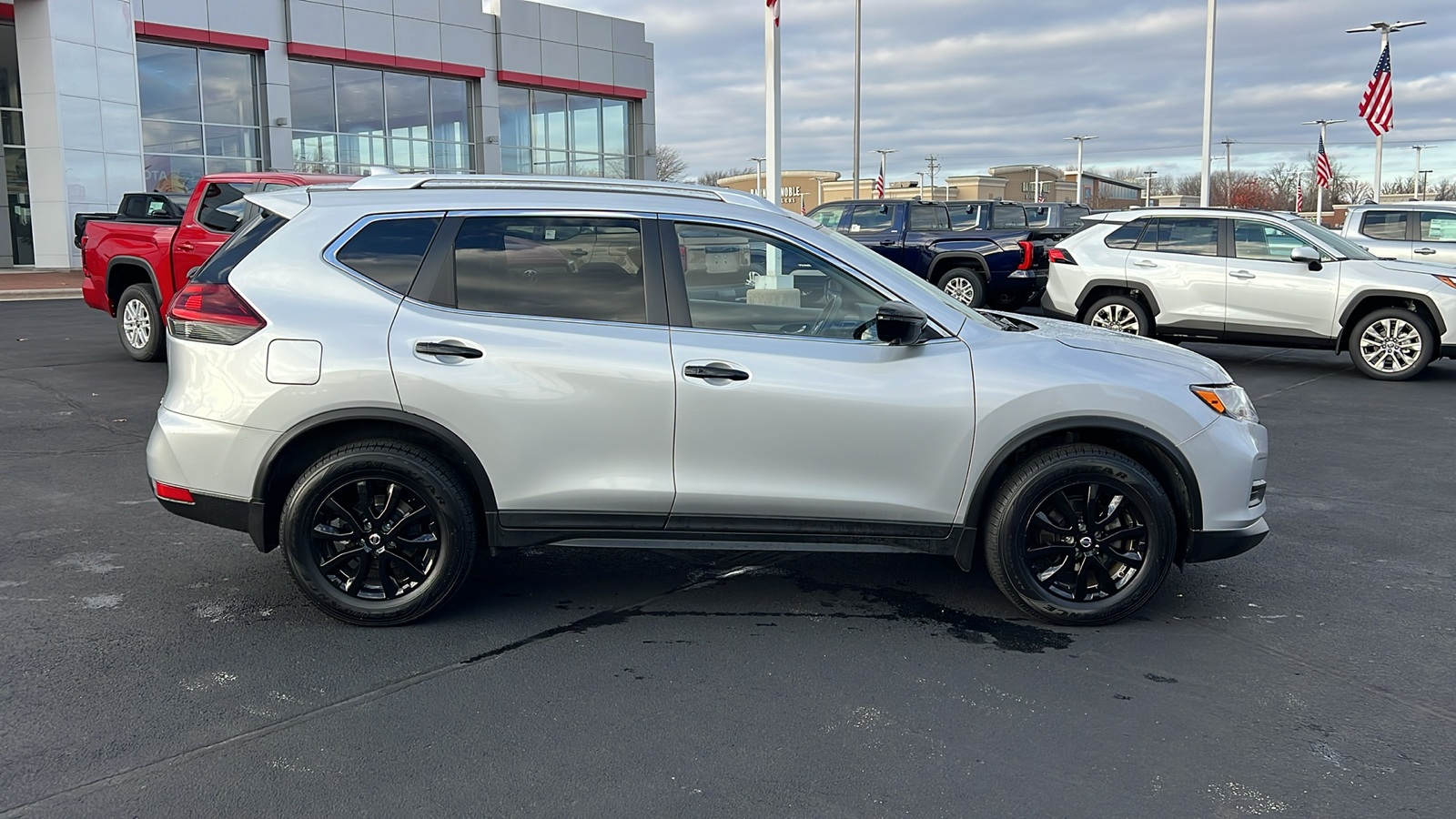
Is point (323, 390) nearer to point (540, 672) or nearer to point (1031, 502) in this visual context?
point (540, 672)

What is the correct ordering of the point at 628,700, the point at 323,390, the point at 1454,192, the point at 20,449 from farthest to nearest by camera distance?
the point at 1454,192 < the point at 20,449 < the point at 323,390 < the point at 628,700

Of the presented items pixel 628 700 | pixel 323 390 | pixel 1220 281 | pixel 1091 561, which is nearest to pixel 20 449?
pixel 323 390

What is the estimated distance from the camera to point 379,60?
34.0 m

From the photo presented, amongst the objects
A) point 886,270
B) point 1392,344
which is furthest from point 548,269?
point 1392,344

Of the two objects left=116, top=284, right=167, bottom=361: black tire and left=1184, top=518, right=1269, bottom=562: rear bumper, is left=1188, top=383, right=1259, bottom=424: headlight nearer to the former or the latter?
left=1184, top=518, right=1269, bottom=562: rear bumper

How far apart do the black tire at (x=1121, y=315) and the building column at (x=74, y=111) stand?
2485 cm

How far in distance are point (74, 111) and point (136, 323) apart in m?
19.0

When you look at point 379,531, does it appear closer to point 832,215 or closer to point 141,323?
point 141,323

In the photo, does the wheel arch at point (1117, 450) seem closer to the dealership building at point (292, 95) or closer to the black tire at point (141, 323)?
the black tire at point (141, 323)

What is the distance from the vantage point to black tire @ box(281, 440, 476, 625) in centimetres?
449

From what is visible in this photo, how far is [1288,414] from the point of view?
391 inches

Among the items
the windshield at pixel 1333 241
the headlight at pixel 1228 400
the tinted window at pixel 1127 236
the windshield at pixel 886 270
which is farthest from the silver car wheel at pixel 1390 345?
the windshield at pixel 886 270

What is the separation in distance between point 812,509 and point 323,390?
1985 mm

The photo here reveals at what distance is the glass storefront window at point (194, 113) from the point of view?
29953 mm
